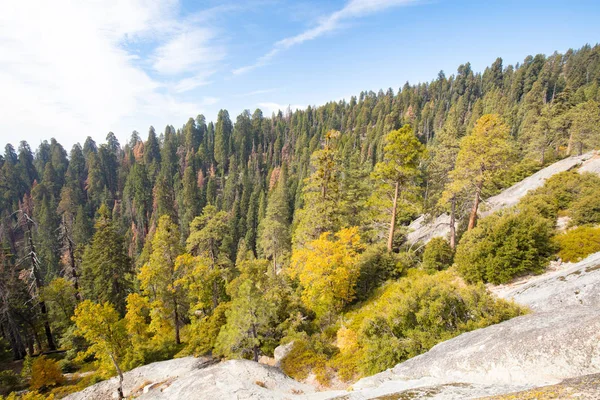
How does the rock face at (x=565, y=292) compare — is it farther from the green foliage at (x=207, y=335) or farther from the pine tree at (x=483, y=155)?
the green foliage at (x=207, y=335)

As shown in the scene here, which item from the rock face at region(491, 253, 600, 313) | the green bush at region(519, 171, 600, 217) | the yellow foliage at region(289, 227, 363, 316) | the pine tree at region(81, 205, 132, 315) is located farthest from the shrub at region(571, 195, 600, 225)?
the pine tree at region(81, 205, 132, 315)

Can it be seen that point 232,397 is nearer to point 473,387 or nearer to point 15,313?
point 473,387

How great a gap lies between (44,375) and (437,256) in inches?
1089

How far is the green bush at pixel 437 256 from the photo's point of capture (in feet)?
63.3

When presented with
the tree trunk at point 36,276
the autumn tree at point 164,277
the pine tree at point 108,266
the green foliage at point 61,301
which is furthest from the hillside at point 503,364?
the green foliage at point 61,301

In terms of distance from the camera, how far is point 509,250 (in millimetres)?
14398

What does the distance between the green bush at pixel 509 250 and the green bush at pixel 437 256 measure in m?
3.69

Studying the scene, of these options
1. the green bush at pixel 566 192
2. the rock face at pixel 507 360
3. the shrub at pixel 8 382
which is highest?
the green bush at pixel 566 192

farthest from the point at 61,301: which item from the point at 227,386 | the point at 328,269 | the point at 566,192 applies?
the point at 566,192

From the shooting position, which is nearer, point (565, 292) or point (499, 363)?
point (499, 363)

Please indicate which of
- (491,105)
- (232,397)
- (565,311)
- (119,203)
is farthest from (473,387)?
(119,203)

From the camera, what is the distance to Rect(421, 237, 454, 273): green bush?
63.3 feet

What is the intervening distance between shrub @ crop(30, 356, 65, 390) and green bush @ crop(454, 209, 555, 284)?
27.3m

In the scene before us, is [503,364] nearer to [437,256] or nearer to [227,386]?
[227,386]
